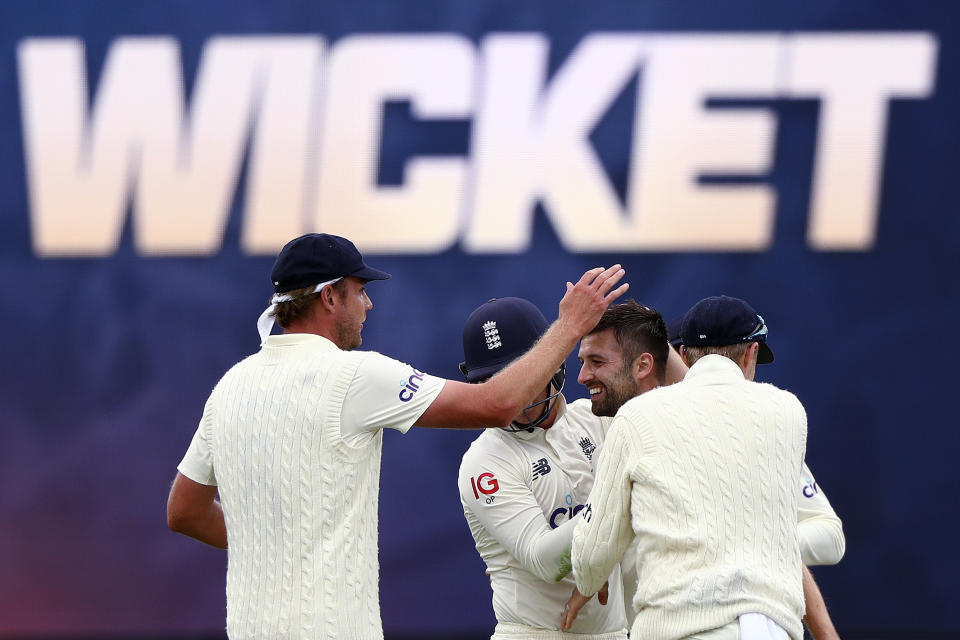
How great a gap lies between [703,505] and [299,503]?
786 mm

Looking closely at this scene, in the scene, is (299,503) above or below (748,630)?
above

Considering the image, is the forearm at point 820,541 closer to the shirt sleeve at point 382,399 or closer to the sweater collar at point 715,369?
the sweater collar at point 715,369

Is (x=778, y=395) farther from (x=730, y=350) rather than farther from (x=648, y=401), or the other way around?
(x=648, y=401)

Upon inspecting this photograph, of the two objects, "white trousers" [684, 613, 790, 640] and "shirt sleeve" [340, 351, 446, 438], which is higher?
"shirt sleeve" [340, 351, 446, 438]

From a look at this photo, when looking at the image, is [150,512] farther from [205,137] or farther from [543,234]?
[543,234]

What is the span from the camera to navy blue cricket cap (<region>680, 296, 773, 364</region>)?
257 centimetres

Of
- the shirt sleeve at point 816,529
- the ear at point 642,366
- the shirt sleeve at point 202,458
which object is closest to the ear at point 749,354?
the shirt sleeve at point 816,529

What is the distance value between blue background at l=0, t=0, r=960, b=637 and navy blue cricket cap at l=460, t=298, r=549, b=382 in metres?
2.52

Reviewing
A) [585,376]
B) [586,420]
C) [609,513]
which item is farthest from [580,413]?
[609,513]

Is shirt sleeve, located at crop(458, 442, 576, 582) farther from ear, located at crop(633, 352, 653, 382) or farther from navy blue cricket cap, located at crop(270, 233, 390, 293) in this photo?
navy blue cricket cap, located at crop(270, 233, 390, 293)

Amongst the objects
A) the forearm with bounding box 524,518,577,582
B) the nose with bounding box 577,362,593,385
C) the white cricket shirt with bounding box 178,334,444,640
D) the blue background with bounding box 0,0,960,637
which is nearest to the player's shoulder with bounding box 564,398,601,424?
the nose with bounding box 577,362,593,385

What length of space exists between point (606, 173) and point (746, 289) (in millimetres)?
841

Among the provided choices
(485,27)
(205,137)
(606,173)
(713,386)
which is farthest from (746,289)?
(713,386)

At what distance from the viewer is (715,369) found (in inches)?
97.9
